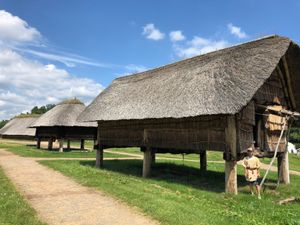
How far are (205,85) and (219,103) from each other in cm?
159

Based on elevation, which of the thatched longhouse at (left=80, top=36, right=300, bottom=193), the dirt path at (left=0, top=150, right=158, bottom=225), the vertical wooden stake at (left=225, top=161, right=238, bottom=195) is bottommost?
the dirt path at (left=0, top=150, right=158, bottom=225)

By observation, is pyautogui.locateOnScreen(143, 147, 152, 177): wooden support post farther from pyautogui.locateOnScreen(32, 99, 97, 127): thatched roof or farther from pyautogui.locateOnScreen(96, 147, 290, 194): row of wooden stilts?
pyautogui.locateOnScreen(32, 99, 97, 127): thatched roof

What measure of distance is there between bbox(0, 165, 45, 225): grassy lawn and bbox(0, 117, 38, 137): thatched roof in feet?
137

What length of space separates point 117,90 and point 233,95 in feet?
32.2

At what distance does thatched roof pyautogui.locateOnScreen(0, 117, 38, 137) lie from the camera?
51281 millimetres

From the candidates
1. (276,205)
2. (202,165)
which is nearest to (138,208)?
(276,205)

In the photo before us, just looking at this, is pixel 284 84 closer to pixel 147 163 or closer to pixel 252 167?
pixel 252 167

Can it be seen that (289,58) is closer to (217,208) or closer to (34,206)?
(217,208)

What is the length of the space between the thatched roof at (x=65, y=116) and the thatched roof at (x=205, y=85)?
42.6ft

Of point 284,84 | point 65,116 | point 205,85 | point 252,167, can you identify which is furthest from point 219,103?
point 65,116

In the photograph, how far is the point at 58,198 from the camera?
10.1 metres

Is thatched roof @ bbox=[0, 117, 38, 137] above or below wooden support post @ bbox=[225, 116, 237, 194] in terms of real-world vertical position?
above

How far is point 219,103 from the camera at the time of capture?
11.9m

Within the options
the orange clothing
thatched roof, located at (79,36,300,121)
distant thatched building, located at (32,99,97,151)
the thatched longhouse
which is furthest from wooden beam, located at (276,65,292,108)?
distant thatched building, located at (32,99,97,151)
